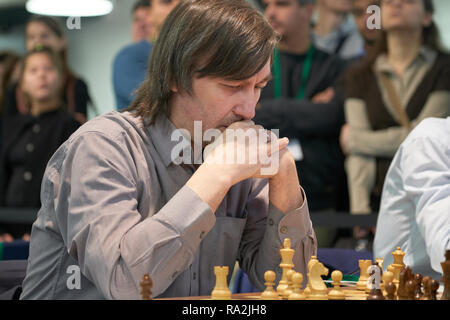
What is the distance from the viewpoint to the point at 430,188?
2.27 metres

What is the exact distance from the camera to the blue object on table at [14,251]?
269cm

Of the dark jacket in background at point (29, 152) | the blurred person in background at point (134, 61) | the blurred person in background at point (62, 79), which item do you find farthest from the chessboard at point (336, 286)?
the blurred person in background at point (62, 79)

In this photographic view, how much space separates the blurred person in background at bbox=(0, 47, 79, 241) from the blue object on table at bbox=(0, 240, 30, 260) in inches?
98.2

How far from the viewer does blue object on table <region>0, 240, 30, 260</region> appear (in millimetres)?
2686

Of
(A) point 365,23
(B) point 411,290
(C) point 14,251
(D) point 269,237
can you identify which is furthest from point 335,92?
(B) point 411,290

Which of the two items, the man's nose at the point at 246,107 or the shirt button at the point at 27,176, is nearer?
the man's nose at the point at 246,107

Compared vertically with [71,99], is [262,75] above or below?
below

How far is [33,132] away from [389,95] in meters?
2.51

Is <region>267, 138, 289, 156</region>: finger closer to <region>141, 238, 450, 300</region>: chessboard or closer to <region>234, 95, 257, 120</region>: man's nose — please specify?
<region>234, 95, 257, 120</region>: man's nose

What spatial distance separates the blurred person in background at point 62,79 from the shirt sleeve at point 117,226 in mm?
3546

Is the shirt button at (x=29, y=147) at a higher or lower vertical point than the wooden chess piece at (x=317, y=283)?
higher

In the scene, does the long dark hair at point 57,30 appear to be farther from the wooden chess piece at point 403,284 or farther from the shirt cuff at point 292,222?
the wooden chess piece at point 403,284

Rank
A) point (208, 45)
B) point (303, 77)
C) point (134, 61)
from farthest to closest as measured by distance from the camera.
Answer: point (134, 61) → point (303, 77) → point (208, 45)

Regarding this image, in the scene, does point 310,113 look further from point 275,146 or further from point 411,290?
point 411,290
